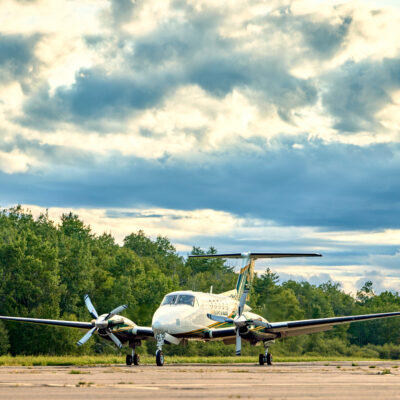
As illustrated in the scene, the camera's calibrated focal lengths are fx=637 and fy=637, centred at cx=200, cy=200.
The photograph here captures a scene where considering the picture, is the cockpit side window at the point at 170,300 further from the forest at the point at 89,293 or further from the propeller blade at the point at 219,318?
the forest at the point at 89,293

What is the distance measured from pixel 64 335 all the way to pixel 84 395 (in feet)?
165

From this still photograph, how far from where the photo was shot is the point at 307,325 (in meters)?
34.6

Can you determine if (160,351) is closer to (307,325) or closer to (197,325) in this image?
(197,325)

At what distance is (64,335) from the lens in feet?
200

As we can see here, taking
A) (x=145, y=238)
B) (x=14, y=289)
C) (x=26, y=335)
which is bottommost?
(x=26, y=335)

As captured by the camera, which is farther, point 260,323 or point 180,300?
point 260,323

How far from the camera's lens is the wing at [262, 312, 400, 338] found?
34.2 m

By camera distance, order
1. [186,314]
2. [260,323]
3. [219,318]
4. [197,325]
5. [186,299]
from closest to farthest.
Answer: [186,314] → [197,325] → [186,299] → [260,323] → [219,318]

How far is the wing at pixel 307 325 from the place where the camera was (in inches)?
1348

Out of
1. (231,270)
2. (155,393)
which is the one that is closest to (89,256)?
(231,270)

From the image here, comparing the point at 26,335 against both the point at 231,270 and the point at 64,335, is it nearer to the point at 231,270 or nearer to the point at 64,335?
the point at 64,335

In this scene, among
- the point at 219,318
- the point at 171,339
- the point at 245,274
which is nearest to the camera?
the point at 171,339

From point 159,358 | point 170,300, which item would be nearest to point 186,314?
point 170,300

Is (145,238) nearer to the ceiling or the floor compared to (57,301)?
nearer to the ceiling
